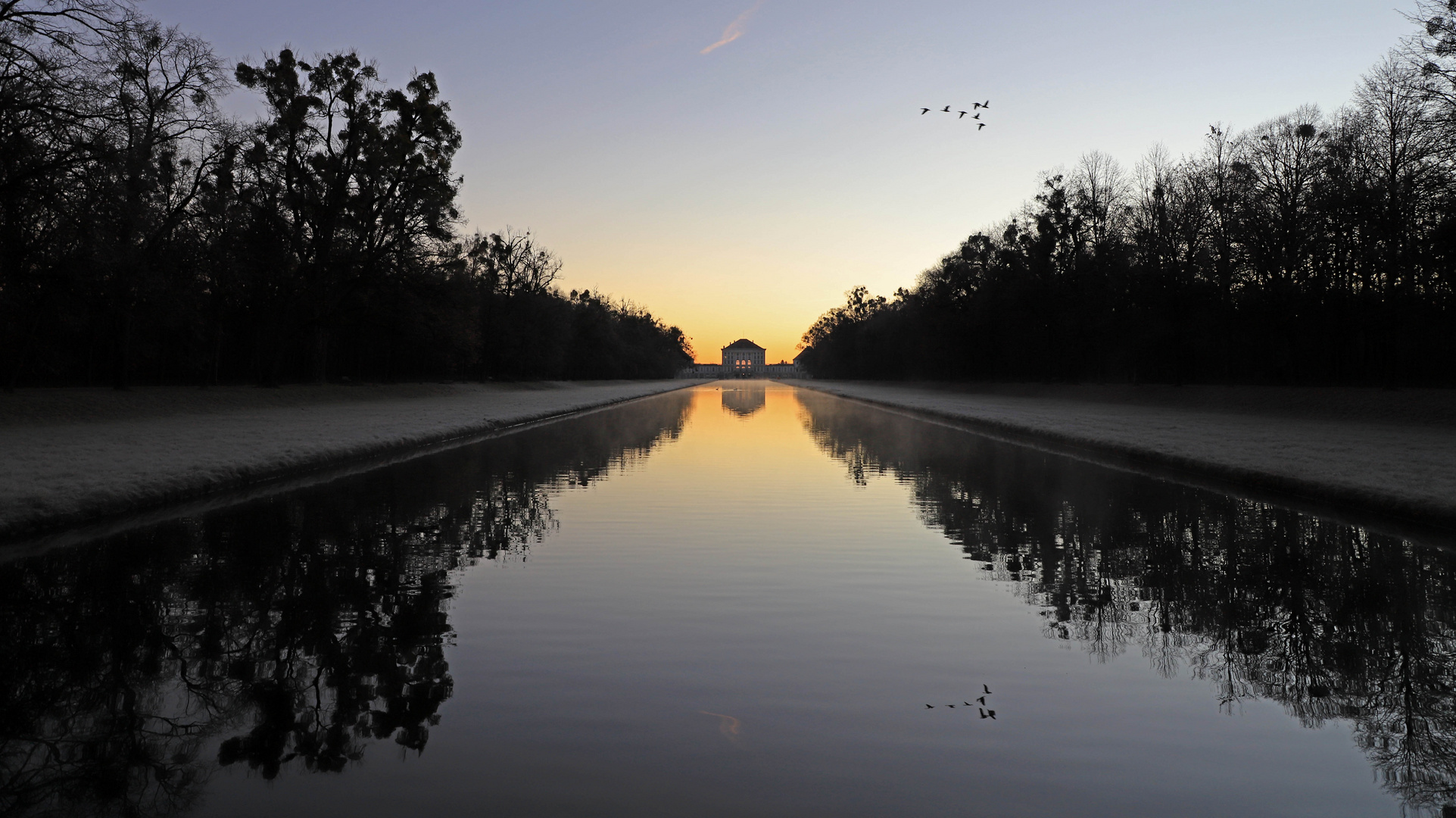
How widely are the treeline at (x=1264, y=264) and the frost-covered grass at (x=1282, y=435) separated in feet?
11.9

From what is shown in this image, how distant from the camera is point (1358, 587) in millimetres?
7289

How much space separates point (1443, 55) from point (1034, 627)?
30569 millimetres

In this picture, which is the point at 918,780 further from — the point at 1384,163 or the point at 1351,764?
the point at 1384,163

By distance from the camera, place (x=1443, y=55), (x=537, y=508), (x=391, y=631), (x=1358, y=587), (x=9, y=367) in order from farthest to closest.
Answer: (x=9, y=367)
(x=1443, y=55)
(x=537, y=508)
(x=1358, y=587)
(x=391, y=631)

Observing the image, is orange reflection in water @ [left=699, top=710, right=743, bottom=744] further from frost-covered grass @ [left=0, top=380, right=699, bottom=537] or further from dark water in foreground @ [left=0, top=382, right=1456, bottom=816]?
frost-covered grass @ [left=0, top=380, right=699, bottom=537]

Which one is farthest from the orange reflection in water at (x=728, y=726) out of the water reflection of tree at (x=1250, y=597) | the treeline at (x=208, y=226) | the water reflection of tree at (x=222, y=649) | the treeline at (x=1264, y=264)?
the treeline at (x=1264, y=264)

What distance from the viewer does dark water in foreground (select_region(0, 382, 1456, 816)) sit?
3.69m

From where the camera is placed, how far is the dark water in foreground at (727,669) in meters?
3.69

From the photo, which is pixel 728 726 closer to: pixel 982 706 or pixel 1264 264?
pixel 982 706

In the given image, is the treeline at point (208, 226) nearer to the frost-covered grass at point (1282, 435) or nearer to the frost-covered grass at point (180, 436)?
the frost-covered grass at point (180, 436)

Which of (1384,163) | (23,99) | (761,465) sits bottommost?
(761,465)

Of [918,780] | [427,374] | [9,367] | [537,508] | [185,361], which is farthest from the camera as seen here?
[427,374]

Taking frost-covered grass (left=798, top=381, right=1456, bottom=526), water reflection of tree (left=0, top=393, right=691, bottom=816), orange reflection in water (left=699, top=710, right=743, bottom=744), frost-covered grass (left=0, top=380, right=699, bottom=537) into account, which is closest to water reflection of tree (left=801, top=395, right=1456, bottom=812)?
frost-covered grass (left=798, top=381, right=1456, bottom=526)

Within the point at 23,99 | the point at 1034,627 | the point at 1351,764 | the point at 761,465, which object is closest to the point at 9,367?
A: the point at 23,99
